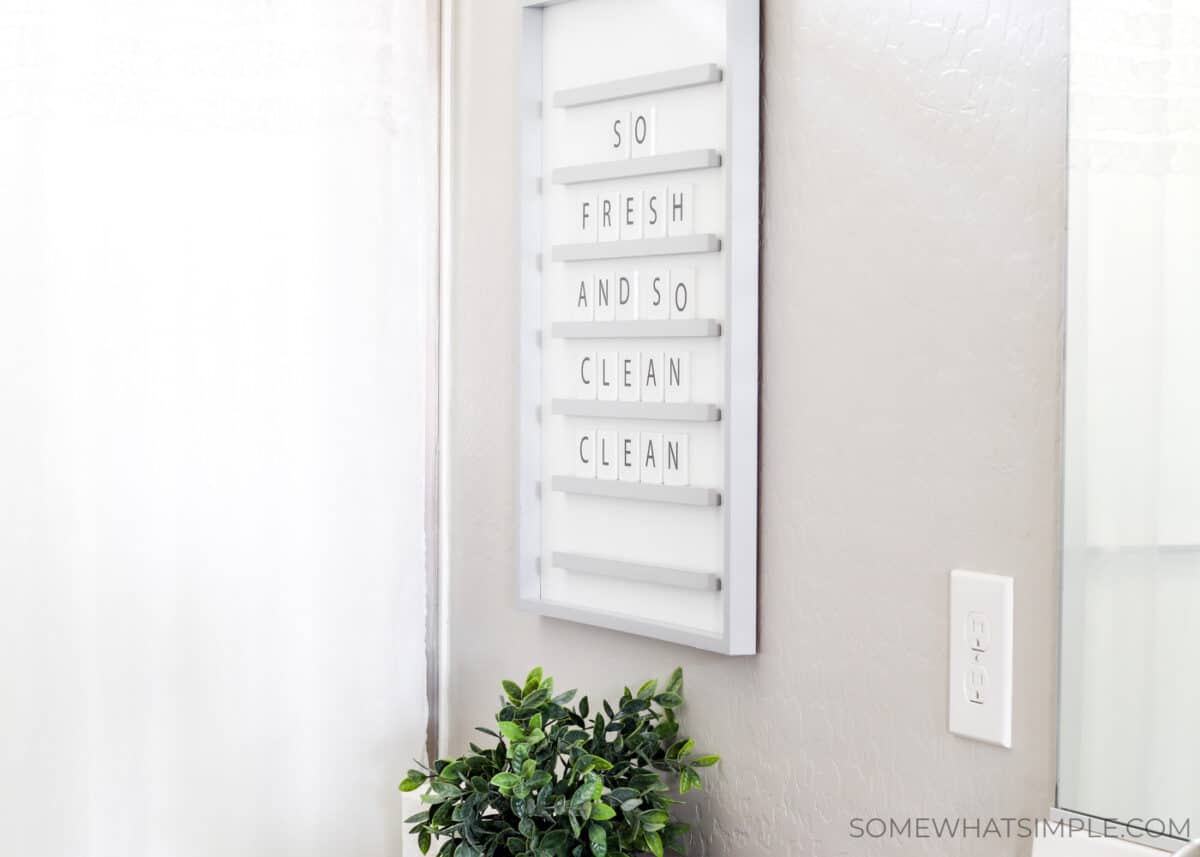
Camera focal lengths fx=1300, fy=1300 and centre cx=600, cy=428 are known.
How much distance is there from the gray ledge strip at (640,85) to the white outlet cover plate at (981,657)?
51 centimetres

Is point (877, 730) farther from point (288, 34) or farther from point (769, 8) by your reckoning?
point (288, 34)

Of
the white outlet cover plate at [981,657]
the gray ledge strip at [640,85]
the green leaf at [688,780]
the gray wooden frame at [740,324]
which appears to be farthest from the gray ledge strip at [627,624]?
the gray ledge strip at [640,85]

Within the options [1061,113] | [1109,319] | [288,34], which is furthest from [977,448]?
[288,34]

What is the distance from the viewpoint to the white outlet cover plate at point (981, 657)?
0.99m

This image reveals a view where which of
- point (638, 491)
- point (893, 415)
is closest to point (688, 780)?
point (638, 491)

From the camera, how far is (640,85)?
1280 mm

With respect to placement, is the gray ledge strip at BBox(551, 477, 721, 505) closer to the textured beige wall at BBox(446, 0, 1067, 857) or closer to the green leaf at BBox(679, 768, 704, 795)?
the textured beige wall at BBox(446, 0, 1067, 857)

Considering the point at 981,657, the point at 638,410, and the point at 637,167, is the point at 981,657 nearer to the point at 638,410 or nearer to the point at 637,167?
the point at 638,410

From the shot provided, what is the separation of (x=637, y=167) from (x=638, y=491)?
1.05 ft

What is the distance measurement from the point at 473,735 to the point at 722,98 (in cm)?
79

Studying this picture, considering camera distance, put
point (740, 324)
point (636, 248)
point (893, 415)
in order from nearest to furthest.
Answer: point (893, 415) < point (740, 324) < point (636, 248)

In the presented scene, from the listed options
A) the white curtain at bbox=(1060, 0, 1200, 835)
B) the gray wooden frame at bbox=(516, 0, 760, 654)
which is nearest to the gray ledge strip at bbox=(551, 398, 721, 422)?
the gray wooden frame at bbox=(516, 0, 760, 654)

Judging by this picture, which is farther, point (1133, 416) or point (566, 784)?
point (566, 784)

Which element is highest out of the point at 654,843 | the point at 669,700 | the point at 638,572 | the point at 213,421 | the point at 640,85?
the point at 640,85
